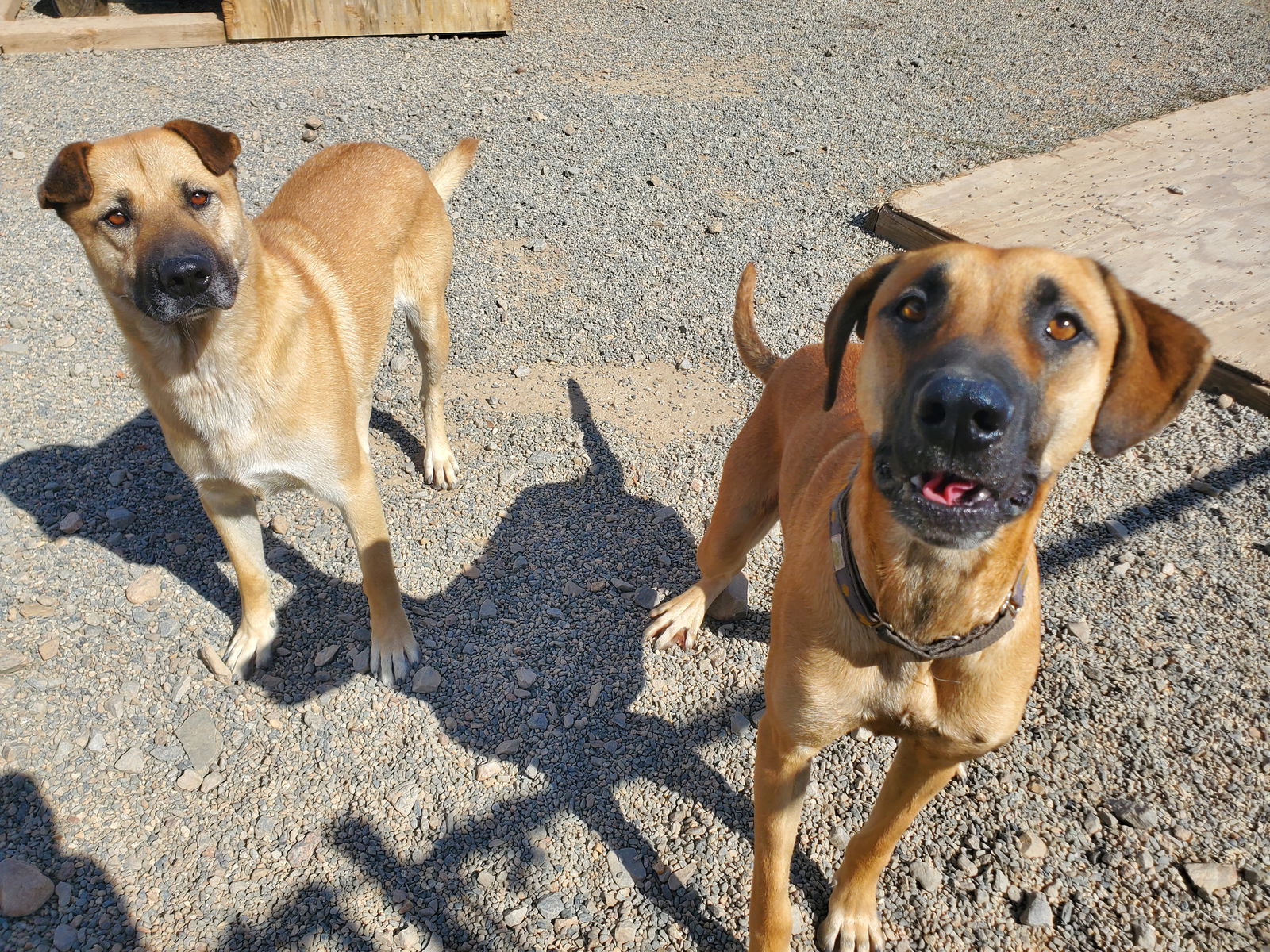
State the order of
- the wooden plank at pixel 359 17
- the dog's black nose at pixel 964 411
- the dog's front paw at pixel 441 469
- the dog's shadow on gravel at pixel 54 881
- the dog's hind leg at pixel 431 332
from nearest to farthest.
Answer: the dog's black nose at pixel 964 411 < the dog's shadow on gravel at pixel 54 881 < the dog's hind leg at pixel 431 332 < the dog's front paw at pixel 441 469 < the wooden plank at pixel 359 17

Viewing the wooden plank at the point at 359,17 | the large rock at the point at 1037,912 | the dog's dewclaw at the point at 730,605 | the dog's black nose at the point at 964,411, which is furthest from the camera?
the wooden plank at the point at 359,17

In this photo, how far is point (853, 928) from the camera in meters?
A: 2.65

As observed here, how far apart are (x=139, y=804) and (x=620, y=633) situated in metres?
1.90

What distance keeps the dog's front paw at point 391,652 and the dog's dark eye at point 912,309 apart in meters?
2.43

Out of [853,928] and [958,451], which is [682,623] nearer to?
[853,928]

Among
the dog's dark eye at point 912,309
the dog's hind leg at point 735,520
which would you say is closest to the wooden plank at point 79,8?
the dog's hind leg at point 735,520

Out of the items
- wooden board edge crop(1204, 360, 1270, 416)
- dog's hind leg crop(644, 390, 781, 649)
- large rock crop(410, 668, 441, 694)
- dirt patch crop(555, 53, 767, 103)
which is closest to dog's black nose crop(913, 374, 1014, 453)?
dog's hind leg crop(644, 390, 781, 649)

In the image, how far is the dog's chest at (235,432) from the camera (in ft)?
9.67

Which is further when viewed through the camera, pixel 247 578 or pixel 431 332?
pixel 431 332

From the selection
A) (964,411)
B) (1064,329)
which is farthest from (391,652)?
(1064,329)

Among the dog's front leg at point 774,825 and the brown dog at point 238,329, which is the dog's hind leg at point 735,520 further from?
the brown dog at point 238,329

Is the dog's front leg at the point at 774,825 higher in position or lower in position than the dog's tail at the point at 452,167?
lower

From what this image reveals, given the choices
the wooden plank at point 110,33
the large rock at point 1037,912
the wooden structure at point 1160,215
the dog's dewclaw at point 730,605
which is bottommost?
the dog's dewclaw at point 730,605

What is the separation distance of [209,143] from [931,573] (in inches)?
114
